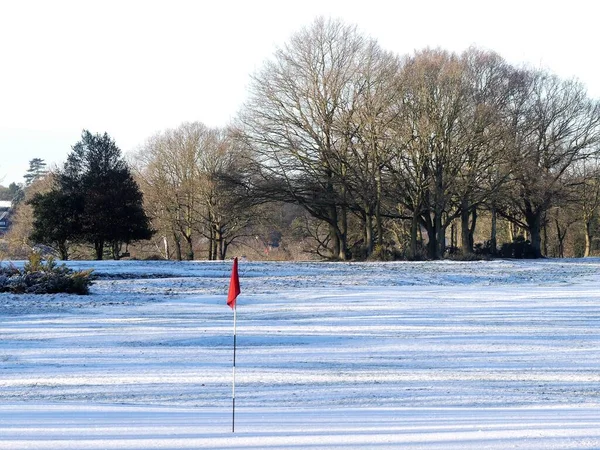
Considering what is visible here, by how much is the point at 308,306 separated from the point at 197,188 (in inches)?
1761

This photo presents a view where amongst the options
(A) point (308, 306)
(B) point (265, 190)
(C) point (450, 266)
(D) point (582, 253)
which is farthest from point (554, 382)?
(D) point (582, 253)

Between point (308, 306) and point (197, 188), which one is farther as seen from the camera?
point (197, 188)

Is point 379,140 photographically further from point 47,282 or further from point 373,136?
point 47,282

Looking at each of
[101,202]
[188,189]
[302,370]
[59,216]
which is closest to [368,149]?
[101,202]

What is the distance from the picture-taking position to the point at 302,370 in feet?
37.4

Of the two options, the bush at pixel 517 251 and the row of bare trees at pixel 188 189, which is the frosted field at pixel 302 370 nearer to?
the bush at pixel 517 251

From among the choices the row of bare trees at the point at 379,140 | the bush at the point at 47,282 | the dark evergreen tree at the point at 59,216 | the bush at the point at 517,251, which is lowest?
the bush at the point at 47,282

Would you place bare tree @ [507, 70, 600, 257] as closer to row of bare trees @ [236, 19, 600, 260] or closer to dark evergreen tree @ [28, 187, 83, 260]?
row of bare trees @ [236, 19, 600, 260]

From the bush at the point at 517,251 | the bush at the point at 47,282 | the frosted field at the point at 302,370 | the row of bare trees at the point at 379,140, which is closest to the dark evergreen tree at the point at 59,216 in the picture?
the row of bare trees at the point at 379,140

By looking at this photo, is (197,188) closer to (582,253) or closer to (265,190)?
(265,190)

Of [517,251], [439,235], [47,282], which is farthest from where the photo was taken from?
[517,251]

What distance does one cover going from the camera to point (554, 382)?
10.6m

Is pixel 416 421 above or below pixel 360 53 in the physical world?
below

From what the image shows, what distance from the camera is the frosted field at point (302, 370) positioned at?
7.52m
